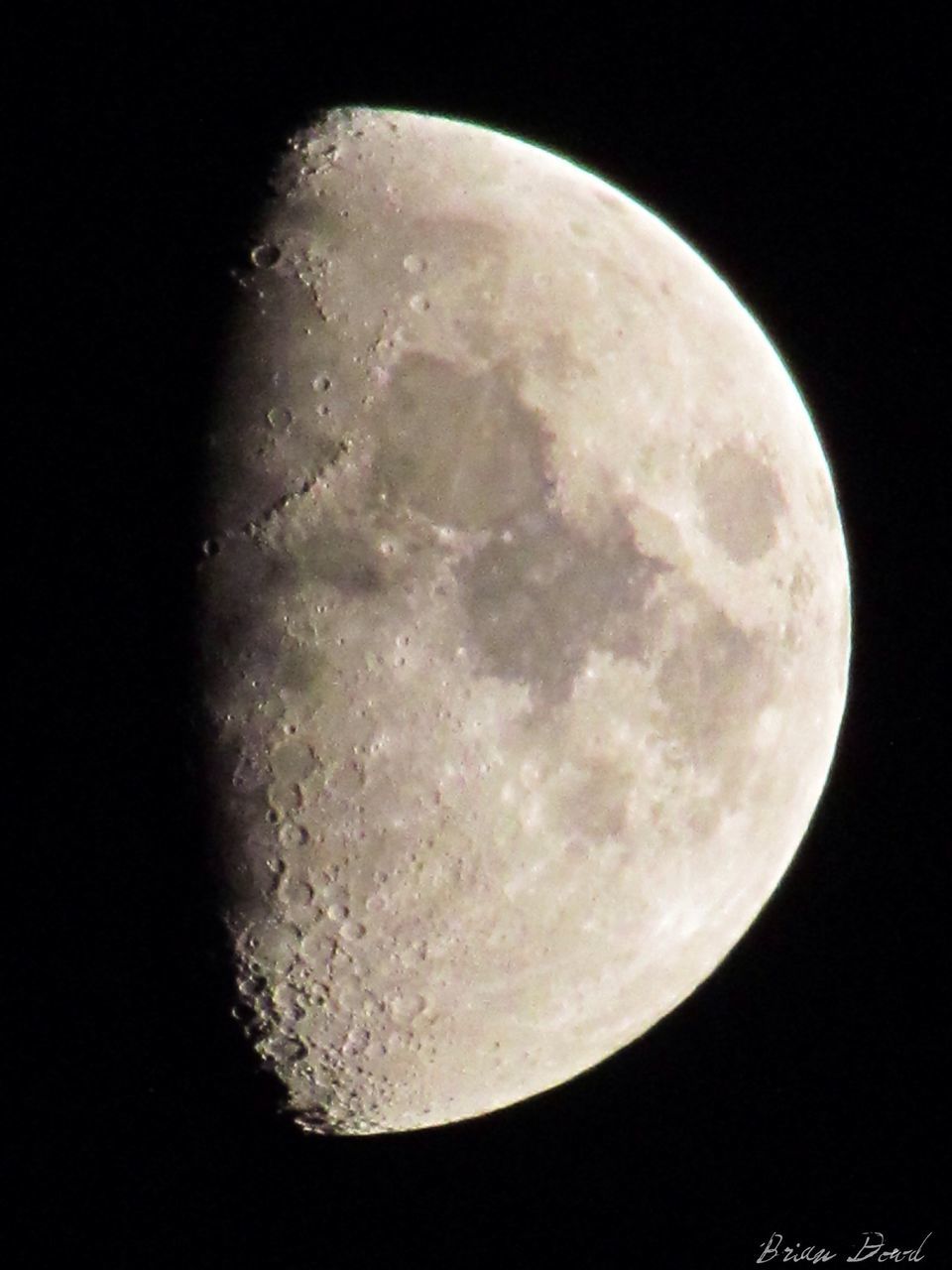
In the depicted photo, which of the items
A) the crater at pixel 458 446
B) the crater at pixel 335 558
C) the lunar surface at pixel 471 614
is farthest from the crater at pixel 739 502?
the crater at pixel 335 558

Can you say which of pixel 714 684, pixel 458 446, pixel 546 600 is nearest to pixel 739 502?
pixel 714 684

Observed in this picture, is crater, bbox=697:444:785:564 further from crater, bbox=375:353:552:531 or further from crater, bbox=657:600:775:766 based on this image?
crater, bbox=375:353:552:531

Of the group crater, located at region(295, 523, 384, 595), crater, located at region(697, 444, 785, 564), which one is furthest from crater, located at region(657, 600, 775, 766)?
crater, located at region(295, 523, 384, 595)

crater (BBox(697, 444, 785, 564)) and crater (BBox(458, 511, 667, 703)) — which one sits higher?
crater (BBox(697, 444, 785, 564))

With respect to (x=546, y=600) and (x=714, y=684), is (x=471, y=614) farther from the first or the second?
(x=714, y=684)

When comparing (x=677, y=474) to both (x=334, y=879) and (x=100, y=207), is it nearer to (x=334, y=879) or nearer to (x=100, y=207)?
(x=334, y=879)

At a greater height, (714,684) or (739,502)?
(739,502)

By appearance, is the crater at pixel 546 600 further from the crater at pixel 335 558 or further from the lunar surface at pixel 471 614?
the crater at pixel 335 558

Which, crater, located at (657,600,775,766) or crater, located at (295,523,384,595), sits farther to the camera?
crater, located at (657,600,775,766)
